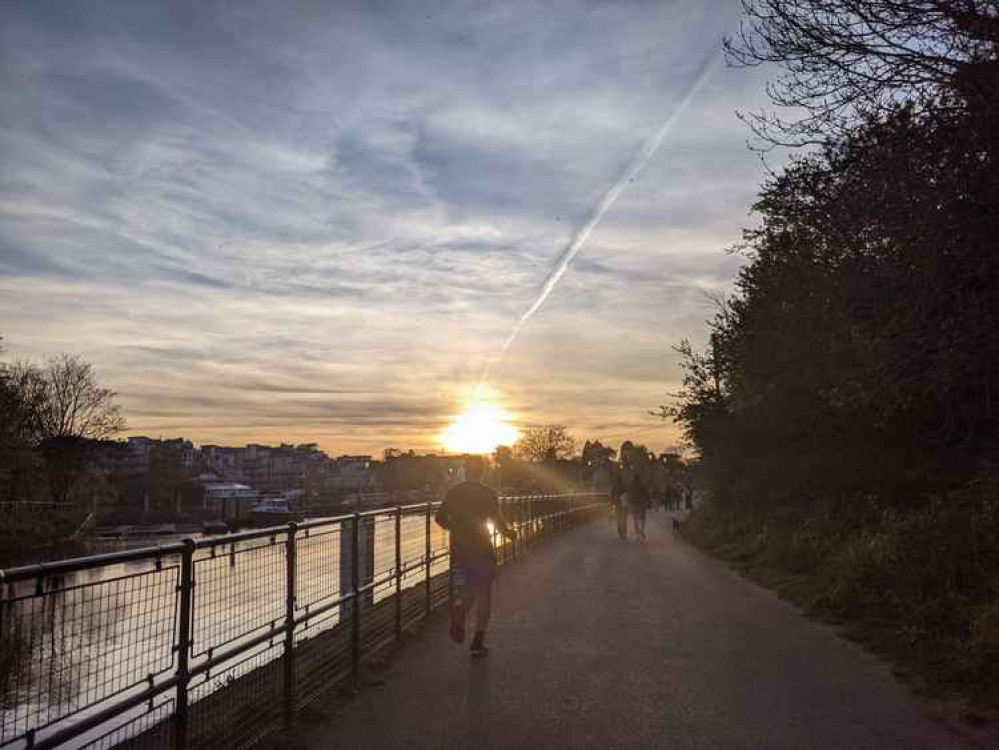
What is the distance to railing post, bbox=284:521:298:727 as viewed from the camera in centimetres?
674

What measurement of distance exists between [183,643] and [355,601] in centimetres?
317

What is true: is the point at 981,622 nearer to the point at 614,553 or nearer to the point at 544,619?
the point at 544,619

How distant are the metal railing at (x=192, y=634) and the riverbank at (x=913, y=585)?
4.79 metres

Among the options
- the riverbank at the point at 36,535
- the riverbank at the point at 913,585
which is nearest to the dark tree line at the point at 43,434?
the riverbank at the point at 36,535

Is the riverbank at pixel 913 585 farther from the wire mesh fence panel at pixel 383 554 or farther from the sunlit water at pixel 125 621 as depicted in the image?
the sunlit water at pixel 125 621

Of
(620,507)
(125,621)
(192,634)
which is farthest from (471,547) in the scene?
(620,507)

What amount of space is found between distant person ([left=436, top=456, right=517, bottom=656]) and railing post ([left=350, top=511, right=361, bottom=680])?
55.5 inches

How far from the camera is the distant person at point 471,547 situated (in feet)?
31.7

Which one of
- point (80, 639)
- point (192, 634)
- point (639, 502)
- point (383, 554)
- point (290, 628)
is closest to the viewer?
point (80, 639)

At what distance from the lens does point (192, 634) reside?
5375 mm

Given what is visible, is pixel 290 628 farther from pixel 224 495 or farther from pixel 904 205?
pixel 224 495

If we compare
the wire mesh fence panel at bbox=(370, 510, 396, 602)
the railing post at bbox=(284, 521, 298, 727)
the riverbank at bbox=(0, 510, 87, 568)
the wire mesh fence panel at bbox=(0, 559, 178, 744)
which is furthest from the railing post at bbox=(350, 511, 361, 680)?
the riverbank at bbox=(0, 510, 87, 568)

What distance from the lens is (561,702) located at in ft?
23.7

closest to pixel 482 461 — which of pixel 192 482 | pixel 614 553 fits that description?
pixel 614 553
